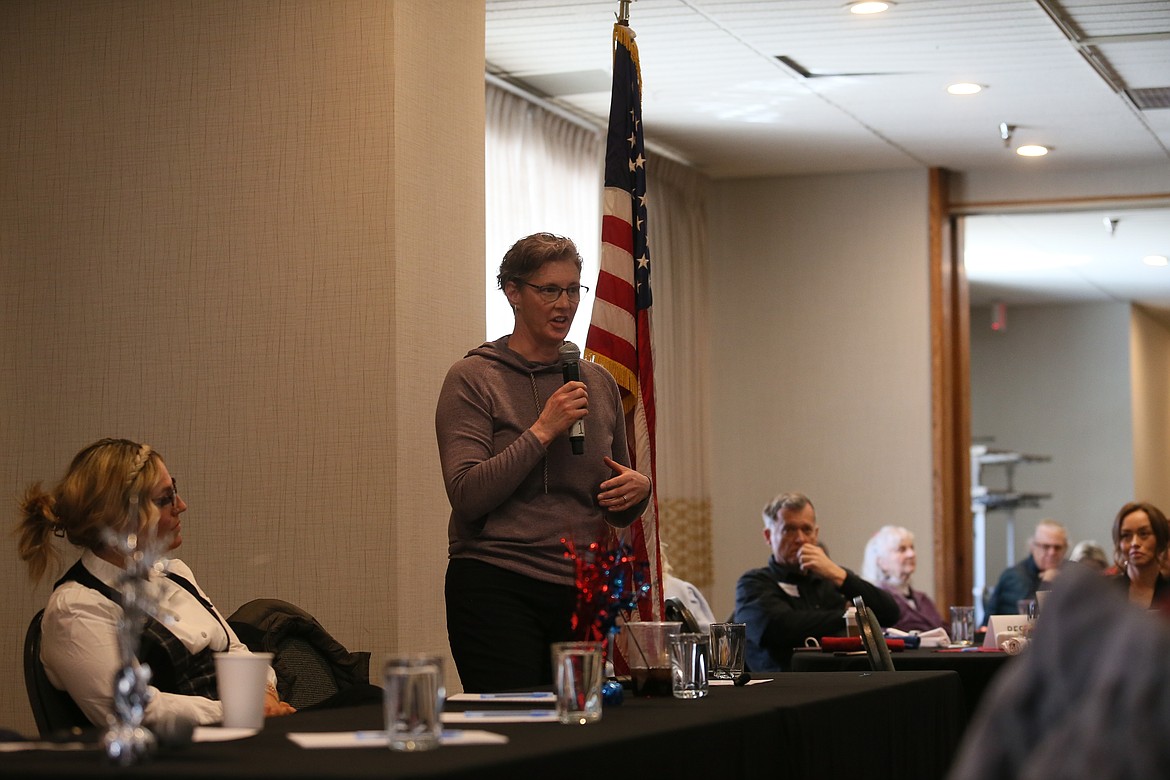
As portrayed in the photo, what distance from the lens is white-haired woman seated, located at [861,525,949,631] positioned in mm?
6383

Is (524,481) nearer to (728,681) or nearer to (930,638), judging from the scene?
(728,681)

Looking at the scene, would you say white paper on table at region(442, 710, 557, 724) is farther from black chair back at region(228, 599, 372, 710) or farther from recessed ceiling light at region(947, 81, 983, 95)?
recessed ceiling light at region(947, 81, 983, 95)

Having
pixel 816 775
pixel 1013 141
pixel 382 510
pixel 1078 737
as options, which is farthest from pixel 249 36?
pixel 1013 141

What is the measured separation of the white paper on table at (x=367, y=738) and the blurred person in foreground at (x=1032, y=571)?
6.52 meters

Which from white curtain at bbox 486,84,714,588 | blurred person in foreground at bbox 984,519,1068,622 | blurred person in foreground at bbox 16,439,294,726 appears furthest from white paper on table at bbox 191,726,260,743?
blurred person in foreground at bbox 984,519,1068,622

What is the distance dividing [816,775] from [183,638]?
115cm

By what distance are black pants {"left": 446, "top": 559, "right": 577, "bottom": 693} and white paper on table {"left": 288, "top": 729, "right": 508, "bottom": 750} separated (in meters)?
0.96

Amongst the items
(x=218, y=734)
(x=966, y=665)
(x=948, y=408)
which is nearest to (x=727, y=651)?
(x=218, y=734)

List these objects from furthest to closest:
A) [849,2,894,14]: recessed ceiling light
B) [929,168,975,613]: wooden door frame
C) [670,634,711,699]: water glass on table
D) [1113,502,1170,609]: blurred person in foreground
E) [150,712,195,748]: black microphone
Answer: [929,168,975,613]: wooden door frame, [1113,502,1170,609]: blurred person in foreground, [849,2,894,14]: recessed ceiling light, [670,634,711,699]: water glass on table, [150,712,195,748]: black microphone

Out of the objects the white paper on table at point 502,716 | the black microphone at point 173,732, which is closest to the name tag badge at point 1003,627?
the white paper on table at point 502,716

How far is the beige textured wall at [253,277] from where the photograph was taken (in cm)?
400

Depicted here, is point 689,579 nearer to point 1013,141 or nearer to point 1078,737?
point 1013,141

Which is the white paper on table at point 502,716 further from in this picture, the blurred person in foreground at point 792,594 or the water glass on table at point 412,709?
the blurred person in foreground at point 792,594

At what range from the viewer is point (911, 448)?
319 inches
